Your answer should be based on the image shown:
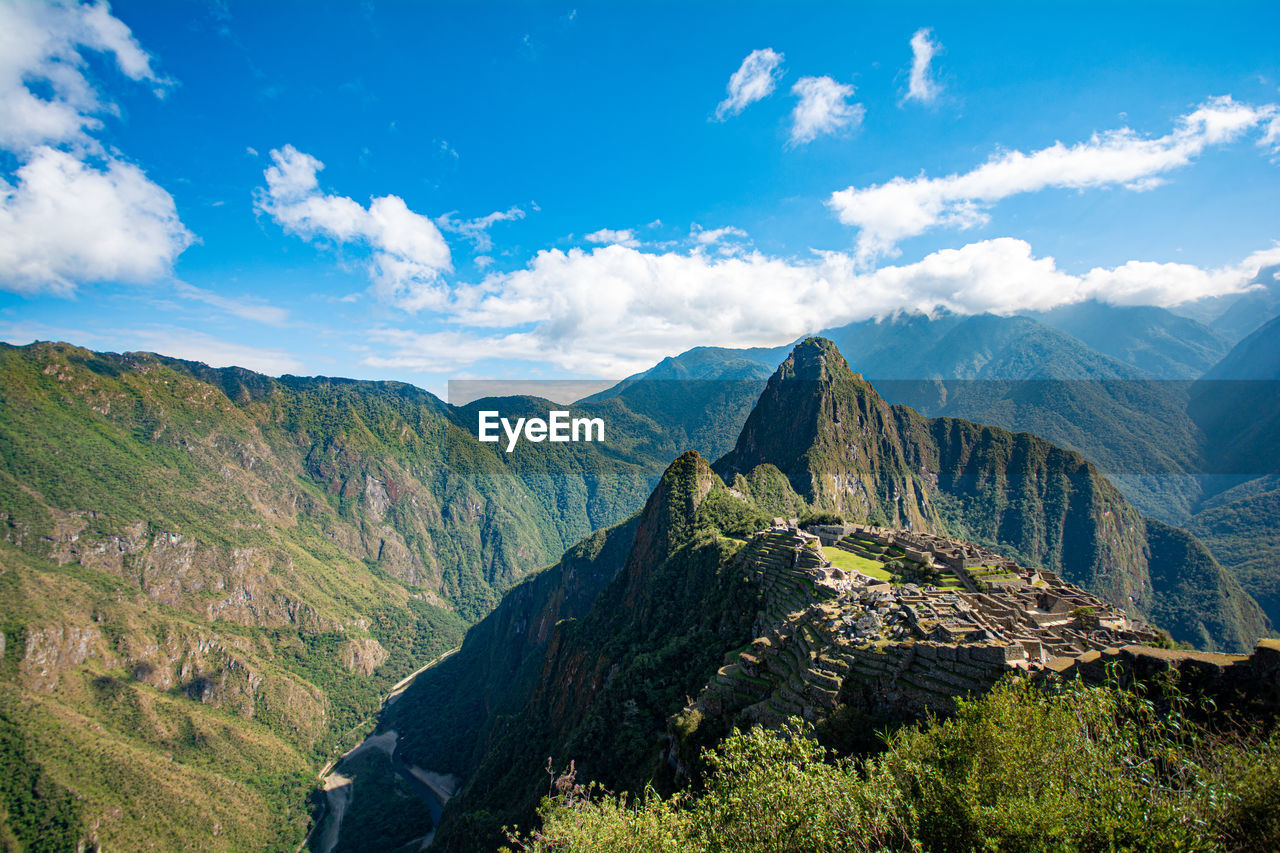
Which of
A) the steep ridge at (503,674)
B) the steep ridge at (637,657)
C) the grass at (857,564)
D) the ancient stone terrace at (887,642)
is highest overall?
the ancient stone terrace at (887,642)

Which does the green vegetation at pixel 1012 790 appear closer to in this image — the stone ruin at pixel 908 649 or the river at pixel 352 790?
the stone ruin at pixel 908 649

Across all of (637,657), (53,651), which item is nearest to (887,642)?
(637,657)

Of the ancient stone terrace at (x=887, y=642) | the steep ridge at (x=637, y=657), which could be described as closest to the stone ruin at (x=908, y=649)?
the ancient stone terrace at (x=887, y=642)

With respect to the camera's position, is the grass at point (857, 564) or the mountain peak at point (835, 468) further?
the mountain peak at point (835, 468)

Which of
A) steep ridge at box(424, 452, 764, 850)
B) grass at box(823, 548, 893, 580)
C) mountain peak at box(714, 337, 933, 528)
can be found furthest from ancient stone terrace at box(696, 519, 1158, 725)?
mountain peak at box(714, 337, 933, 528)

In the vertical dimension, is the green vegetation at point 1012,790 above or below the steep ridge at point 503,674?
above

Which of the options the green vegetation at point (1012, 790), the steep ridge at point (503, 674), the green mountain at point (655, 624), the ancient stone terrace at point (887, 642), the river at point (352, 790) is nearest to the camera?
the green vegetation at point (1012, 790)

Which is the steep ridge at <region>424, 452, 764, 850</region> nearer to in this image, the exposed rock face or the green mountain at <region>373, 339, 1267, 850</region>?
the green mountain at <region>373, 339, 1267, 850</region>
